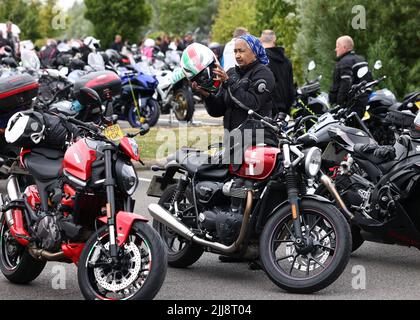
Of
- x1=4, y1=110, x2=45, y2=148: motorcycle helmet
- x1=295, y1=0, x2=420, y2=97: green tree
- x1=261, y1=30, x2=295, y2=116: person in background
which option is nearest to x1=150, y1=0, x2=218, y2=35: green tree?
x1=295, y1=0, x2=420, y2=97: green tree

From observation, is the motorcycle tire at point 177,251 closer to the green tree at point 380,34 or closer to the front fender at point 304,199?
the front fender at point 304,199

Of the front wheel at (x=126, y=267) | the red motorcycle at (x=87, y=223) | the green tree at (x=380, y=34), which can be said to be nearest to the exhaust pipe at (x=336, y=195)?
the red motorcycle at (x=87, y=223)

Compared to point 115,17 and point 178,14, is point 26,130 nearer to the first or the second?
point 115,17

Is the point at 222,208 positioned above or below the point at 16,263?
above

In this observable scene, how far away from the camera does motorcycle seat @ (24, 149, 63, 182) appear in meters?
7.34

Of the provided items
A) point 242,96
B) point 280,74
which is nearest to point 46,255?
point 242,96

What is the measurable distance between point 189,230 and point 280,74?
3833 millimetres

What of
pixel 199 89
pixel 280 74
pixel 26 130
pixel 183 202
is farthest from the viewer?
pixel 280 74

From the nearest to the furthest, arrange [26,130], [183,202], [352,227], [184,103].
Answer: [26,130] < [183,202] < [352,227] < [184,103]

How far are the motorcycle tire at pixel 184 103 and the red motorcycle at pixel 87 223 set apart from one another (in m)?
11.9

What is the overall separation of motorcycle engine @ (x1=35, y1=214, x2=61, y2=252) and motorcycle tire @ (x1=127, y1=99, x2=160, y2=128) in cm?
1262

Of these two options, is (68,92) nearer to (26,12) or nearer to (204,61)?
(204,61)

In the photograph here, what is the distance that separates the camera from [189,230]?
7.94 m
